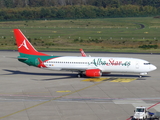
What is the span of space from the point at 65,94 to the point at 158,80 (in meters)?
19.4

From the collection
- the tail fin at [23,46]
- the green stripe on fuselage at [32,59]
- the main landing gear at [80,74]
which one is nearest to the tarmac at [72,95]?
the main landing gear at [80,74]

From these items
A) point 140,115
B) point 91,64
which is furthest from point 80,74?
point 140,115

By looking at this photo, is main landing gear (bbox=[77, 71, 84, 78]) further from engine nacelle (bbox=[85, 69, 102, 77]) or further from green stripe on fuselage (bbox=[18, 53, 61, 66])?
green stripe on fuselage (bbox=[18, 53, 61, 66])

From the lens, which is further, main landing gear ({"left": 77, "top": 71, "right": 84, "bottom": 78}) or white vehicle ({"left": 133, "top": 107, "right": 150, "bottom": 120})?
main landing gear ({"left": 77, "top": 71, "right": 84, "bottom": 78})

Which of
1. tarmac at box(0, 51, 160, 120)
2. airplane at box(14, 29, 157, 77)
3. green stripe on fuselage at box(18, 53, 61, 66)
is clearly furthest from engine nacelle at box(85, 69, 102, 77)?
green stripe on fuselage at box(18, 53, 61, 66)

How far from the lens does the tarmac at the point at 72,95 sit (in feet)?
128

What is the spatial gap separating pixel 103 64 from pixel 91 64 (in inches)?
85.5

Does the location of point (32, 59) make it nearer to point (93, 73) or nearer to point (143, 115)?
point (93, 73)

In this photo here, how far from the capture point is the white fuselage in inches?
2320

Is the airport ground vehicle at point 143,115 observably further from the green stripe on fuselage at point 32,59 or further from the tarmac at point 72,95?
the green stripe on fuselage at point 32,59

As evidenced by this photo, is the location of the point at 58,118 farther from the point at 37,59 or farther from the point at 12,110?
the point at 37,59

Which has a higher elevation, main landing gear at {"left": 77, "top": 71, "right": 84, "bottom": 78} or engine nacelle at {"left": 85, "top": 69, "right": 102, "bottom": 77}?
engine nacelle at {"left": 85, "top": 69, "right": 102, "bottom": 77}

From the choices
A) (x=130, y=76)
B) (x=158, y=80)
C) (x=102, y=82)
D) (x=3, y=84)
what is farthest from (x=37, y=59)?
(x=158, y=80)

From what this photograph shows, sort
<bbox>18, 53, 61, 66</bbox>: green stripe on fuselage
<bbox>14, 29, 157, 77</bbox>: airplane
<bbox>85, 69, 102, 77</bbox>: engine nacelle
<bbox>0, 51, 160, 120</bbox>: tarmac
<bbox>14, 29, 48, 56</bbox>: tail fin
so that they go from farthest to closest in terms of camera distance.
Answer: <bbox>14, 29, 48, 56</bbox>: tail fin < <bbox>18, 53, 61, 66</bbox>: green stripe on fuselage < <bbox>14, 29, 157, 77</bbox>: airplane < <bbox>85, 69, 102, 77</bbox>: engine nacelle < <bbox>0, 51, 160, 120</bbox>: tarmac
